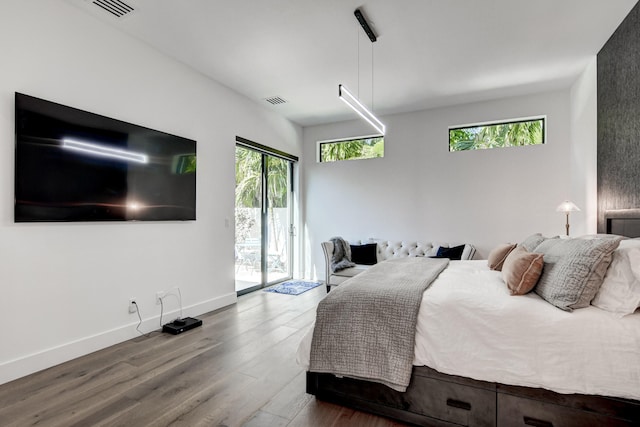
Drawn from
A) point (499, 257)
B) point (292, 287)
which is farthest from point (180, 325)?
point (499, 257)

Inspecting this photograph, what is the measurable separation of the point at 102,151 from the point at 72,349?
1.73 meters

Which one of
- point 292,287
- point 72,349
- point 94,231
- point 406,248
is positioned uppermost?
point 94,231

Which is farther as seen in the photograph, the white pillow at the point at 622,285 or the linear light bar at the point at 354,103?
the linear light bar at the point at 354,103

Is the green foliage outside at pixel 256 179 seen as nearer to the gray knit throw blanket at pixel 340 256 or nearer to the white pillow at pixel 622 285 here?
the gray knit throw blanket at pixel 340 256

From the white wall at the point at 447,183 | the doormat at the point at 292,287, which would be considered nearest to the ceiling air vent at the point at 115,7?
the white wall at the point at 447,183

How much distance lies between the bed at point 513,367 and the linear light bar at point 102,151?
99.2 inches

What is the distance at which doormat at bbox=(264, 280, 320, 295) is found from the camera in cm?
504

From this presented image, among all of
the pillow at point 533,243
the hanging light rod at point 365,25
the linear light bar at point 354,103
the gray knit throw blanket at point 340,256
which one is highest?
the hanging light rod at point 365,25

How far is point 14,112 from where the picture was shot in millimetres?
2355

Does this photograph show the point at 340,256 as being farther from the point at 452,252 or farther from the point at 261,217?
the point at 452,252

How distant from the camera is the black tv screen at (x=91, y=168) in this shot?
7.89 ft

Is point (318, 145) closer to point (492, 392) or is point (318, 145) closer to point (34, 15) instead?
point (34, 15)

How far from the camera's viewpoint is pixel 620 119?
299 centimetres

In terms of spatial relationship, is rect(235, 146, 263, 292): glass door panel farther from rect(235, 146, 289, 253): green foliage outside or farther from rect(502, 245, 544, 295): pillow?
rect(502, 245, 544, 295): pillow
